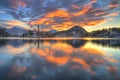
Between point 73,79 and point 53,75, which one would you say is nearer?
point 73,79

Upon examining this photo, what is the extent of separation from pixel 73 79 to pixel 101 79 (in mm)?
2252

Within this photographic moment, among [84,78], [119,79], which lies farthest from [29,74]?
[119,79]

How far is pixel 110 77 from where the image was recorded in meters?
14.1

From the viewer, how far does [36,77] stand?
45.5 feet

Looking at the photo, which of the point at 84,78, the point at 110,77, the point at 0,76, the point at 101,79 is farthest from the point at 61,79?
the point at 0,76

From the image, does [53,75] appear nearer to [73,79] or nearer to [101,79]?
[73,79]

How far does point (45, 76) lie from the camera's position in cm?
1434

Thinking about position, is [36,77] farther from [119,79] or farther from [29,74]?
[119,79]

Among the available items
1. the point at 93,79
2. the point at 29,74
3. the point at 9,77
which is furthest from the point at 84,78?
the point at 9,77

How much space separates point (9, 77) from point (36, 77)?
2234 millimetres

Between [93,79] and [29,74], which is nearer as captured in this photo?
[93,79]

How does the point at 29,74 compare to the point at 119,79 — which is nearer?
the point at 119,79

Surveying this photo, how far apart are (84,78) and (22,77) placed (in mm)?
5144

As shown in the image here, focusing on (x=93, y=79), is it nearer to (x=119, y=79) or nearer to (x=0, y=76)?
(x=119, y=79)
